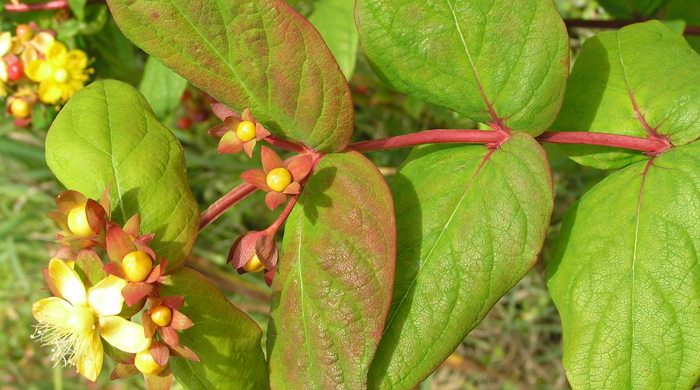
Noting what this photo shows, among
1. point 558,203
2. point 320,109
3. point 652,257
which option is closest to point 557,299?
point 652,257

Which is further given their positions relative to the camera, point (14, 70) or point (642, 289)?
point (14, 70)

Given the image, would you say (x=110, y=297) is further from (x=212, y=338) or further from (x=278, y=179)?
(x=278, y=179)

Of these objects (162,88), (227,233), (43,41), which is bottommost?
(227,233)

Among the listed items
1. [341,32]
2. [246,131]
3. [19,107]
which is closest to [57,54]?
[19,107]

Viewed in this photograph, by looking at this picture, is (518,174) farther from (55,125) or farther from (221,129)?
(55,125)

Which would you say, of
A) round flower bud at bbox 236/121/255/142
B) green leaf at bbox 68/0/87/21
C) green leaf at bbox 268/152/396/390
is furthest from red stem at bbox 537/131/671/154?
green leaf at bbox 68/0/87/21

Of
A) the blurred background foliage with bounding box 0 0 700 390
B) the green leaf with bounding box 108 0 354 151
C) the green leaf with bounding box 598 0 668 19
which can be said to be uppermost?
the green leaf with bounding box 108 0 354 151

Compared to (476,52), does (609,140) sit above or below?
below

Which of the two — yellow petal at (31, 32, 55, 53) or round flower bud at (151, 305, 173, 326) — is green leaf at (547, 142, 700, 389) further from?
yellow petal at (31, 32, 55, 53)
